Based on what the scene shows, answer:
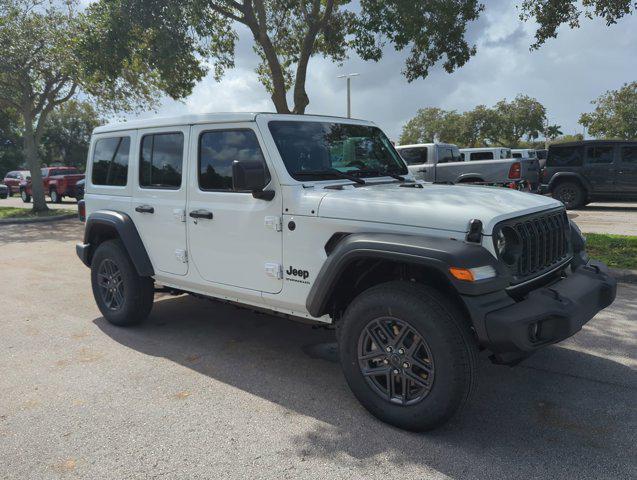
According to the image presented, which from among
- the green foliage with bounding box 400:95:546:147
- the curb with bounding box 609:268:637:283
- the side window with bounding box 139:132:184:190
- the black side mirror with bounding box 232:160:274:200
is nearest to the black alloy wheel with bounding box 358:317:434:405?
the black side mirror with bounding box 232:160:274:200

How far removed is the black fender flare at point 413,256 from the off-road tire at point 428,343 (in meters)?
0.20

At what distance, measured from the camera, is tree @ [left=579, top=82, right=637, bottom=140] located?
40750mm

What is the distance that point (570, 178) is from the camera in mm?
14453

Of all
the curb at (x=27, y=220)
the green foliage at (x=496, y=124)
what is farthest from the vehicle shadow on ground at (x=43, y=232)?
the green foliage at (x=496, y=124)

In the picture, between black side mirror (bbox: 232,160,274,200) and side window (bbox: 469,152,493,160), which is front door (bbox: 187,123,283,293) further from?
side window (bbox: 469,152,493,160)

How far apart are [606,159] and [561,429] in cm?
1295

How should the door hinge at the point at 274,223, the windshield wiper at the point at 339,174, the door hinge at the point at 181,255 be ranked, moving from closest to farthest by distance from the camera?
the door hinge at the point at 274,223 < the windshield wiper at the point at 339,174 < the door hinge at the point at 181,255

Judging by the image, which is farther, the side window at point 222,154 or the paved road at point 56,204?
the paved road at point 56,204

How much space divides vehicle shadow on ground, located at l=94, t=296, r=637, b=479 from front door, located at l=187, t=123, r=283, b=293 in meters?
0.74

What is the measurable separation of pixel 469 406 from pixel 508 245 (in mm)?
1140

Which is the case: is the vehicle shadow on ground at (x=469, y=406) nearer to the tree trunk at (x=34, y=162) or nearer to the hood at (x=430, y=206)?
the hood at (x=430, y=206)

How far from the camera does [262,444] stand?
306cm

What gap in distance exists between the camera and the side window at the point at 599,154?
13984mm

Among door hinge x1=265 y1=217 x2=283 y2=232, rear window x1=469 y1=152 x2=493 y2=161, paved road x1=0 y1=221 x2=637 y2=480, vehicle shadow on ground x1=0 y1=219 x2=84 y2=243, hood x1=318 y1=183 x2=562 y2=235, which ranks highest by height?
rear window x1=469 y1=152 x2=493 y2=161
